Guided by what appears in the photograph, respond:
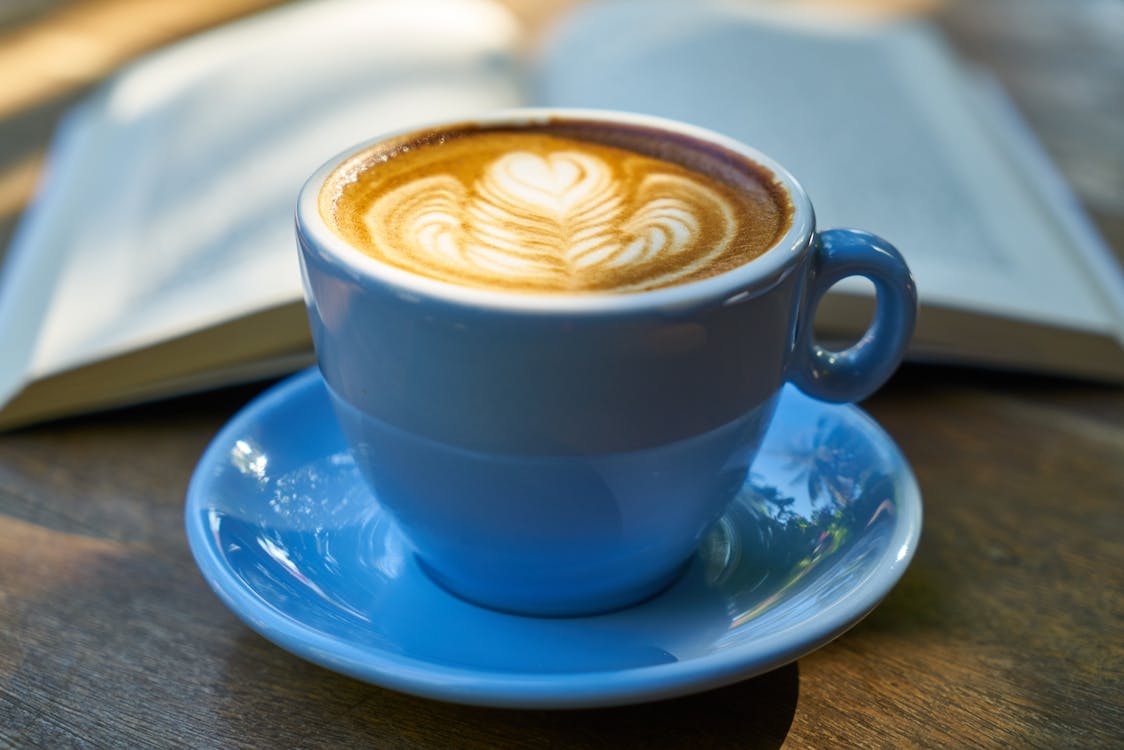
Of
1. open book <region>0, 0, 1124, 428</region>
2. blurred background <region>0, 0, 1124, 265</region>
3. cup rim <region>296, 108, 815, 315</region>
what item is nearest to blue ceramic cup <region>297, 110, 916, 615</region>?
cup rim <region>296, 108, 815, 315</region>

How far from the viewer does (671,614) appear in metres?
0.57

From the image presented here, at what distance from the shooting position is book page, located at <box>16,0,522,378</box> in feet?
2.47

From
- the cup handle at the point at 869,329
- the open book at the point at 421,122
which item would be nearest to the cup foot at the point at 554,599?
the cup handle at the point at 869,329

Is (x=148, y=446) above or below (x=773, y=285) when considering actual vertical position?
below

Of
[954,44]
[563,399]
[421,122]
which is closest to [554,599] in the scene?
[563,399]

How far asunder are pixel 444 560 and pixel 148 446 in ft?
0.88

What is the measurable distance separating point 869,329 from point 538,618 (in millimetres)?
230

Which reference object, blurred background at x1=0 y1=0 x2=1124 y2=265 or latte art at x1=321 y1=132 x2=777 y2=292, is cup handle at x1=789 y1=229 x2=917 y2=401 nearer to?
latte art at x1=321 y1=132 x2=777 y2=292

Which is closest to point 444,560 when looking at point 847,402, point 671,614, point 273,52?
point 671,614

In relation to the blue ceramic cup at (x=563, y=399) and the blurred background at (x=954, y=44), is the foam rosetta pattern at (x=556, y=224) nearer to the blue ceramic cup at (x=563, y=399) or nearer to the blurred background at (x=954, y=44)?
the blue ceramic cup at (x=563, y=399)

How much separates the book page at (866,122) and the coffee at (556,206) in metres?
0.20

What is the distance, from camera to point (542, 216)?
587mm

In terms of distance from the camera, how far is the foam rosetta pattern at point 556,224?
Answer: 52cm

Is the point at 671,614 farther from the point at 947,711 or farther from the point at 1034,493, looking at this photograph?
the point at 1034,493
